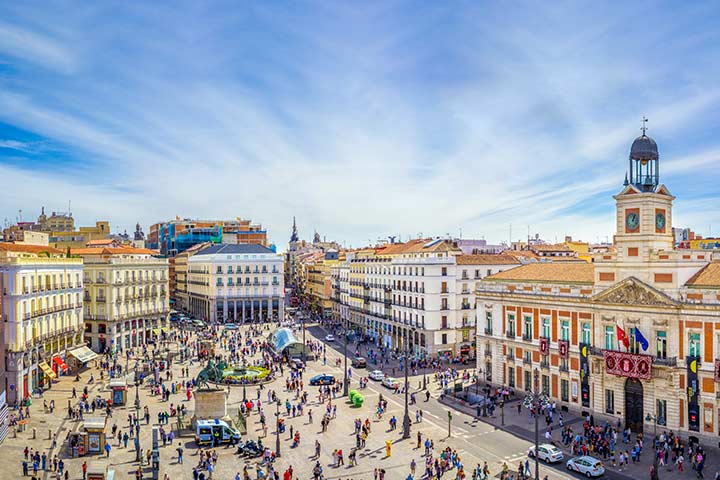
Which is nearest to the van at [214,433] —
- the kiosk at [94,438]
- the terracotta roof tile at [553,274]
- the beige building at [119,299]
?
the kiosk at [94,438]

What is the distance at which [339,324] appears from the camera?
106m

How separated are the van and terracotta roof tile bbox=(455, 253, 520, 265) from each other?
3842 centimetres

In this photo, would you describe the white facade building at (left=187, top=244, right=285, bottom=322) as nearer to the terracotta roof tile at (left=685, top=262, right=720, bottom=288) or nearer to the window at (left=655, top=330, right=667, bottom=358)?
the window at (left=655, top=330, right=667, bottom=358)

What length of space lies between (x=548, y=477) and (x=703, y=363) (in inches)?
534

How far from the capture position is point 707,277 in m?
40.8

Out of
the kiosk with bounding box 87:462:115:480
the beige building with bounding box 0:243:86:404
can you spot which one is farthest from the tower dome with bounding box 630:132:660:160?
the beige building with bounding box 0:243:86:404

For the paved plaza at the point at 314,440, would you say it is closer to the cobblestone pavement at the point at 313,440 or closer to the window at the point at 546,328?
the cobblestone pavement at the point at 313,440

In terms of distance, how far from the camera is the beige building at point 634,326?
40.2 metres

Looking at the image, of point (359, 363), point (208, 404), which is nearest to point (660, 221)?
point (208, 404)

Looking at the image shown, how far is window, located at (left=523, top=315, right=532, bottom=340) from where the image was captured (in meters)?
52.6

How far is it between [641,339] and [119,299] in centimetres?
6133


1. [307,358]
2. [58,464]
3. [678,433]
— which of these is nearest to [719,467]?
[678,433]

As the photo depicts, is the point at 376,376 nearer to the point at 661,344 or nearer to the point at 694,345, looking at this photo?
the point at 661,344

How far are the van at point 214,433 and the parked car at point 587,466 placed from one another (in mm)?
21422
